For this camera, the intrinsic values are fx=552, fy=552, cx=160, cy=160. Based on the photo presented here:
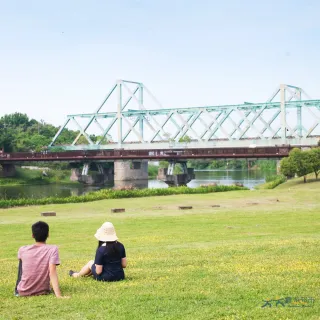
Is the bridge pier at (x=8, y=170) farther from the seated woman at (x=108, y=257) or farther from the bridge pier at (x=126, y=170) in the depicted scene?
the seated woman at (x=108, y=257)

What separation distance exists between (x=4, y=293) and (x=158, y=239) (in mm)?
9790

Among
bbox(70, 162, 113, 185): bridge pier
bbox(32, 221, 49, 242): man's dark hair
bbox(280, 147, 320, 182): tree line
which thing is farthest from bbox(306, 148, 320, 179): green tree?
bbox(70, 162, 113, 185): bridge pier

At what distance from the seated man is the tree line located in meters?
55.6

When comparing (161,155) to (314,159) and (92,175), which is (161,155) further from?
→ (314,159)

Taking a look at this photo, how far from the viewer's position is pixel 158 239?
61.1ft

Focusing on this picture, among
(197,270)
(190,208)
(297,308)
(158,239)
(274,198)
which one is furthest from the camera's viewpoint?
(274,198)

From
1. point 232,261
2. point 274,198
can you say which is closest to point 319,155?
point 274,198

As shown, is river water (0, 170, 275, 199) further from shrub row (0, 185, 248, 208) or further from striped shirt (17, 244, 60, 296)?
striped shirt (17, 244, 60, 296)

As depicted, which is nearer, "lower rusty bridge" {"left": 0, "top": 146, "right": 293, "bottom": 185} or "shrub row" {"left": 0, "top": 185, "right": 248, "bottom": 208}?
"shrub row" {"left": 0, "top": 185, "right": 248, "bottom": 208}

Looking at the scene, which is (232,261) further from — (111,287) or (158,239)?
(158,239)

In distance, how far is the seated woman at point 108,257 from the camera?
9656 mm

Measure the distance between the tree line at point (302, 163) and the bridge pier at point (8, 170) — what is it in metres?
68.5

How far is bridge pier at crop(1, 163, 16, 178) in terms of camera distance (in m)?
115

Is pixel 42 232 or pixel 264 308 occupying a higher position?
pixel 42 232
